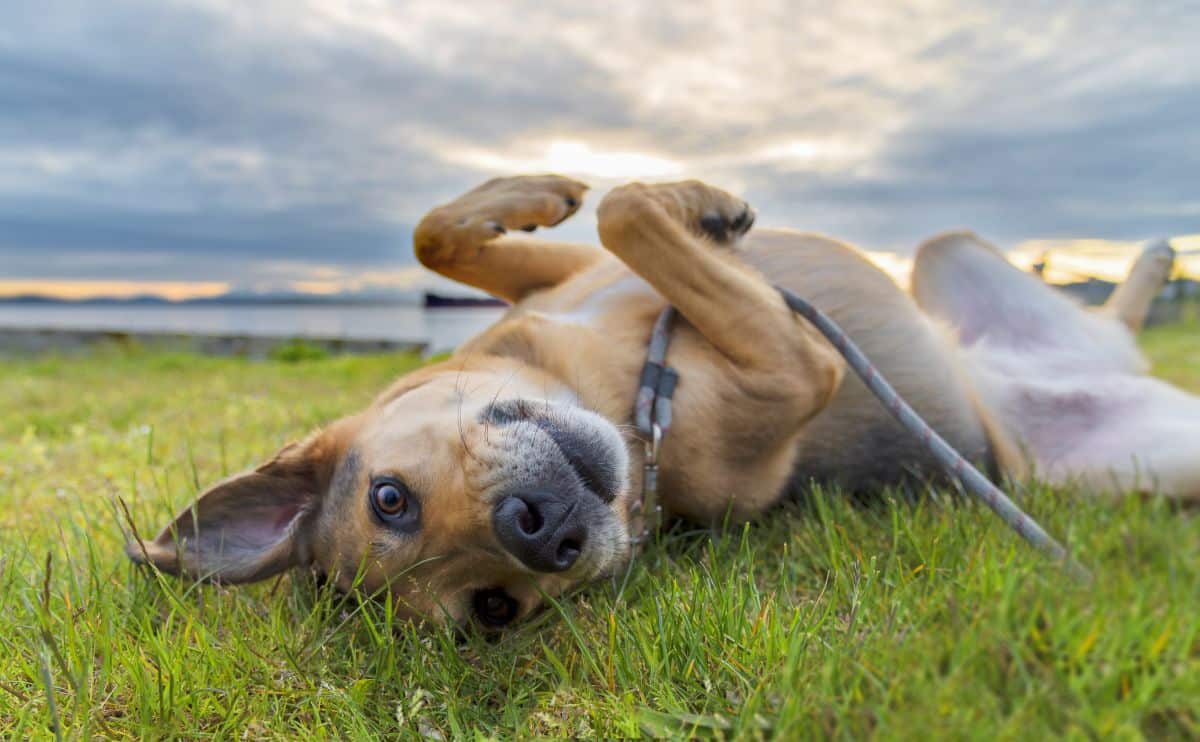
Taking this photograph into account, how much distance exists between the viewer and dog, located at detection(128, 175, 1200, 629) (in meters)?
2.40

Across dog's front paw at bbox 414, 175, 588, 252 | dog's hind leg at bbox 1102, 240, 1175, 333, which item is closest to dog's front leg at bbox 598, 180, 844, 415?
dog's front paw at bbox 414, 175, 588, 252

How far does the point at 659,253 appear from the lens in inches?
120

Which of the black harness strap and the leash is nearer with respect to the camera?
the leash

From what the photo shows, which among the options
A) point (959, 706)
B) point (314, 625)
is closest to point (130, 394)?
point (314, 625)

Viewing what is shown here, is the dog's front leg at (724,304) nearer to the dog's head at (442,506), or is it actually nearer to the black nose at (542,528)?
the dog's head at (442,506)

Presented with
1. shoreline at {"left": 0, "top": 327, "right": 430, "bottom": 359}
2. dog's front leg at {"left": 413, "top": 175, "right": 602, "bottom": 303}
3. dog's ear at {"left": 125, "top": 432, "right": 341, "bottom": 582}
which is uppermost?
dog's front leg at {"left": 413, "top": 175, "right": 602, "bottom": 303}

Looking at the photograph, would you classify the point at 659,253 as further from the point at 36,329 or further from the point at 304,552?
the point at 36,329

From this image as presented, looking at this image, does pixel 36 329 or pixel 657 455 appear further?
pixel 36 329

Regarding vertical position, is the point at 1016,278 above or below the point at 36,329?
above

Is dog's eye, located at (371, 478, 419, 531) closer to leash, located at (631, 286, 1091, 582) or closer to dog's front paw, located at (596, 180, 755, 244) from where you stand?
leash, located at (631, 286, 1091, 582)

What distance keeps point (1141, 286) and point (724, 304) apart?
392cm

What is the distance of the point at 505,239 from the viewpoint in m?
3.87

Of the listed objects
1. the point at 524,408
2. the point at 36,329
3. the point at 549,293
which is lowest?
the point at 36,329

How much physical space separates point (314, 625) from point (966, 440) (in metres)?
2.77
